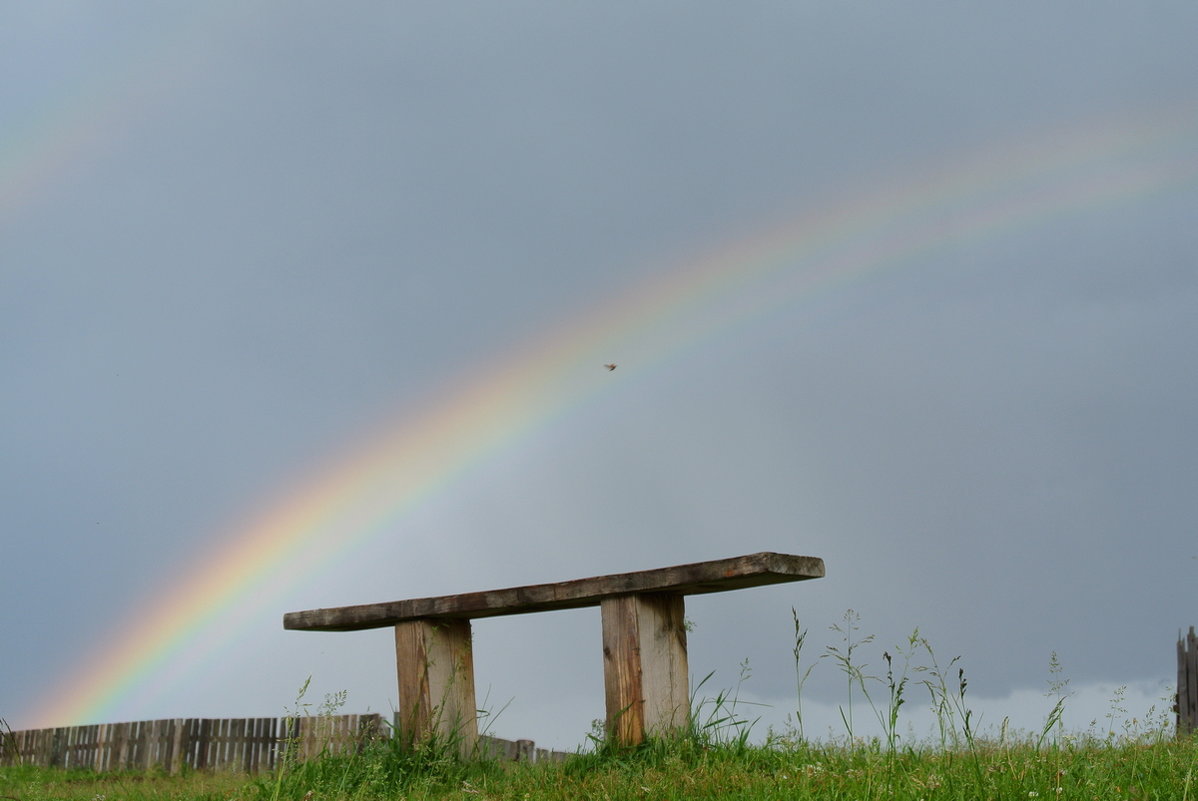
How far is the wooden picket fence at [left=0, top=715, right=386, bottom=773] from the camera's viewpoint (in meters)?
15.2

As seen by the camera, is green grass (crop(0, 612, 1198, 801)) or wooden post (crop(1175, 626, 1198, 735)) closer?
green grass (crop(0, 612, 1198, 801))

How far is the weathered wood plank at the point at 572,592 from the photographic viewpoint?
595cm

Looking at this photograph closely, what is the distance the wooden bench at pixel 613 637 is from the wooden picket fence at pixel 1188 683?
27.2 feet

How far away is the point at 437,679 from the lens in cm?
733

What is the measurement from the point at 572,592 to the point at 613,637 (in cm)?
39

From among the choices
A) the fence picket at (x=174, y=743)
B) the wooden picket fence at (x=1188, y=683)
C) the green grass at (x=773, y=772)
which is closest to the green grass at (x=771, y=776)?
the green grass at (x=773, y=772)

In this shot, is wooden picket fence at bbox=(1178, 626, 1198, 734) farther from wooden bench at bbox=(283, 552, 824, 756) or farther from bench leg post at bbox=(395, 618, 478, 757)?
bench leg post at bbox=(395, 618, 478, 757)

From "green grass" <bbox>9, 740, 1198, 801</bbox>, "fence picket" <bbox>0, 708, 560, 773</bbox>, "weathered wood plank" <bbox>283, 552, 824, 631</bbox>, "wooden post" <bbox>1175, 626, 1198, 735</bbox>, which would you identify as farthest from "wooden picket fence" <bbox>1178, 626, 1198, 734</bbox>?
"fence picket" <bbox>0, 708, 560, 773</bbox>

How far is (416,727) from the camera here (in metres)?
7.09

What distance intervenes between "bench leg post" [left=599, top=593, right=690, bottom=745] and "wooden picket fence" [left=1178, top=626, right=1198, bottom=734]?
334 inches

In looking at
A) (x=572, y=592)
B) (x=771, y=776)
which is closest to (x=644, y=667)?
(x=572, y=592)

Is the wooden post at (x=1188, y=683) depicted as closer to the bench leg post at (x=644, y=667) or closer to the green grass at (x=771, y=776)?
the green grass at (x=771, y=776)

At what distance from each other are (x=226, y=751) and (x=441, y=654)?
10158 mm

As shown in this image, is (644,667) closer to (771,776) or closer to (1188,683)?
(771,776)
